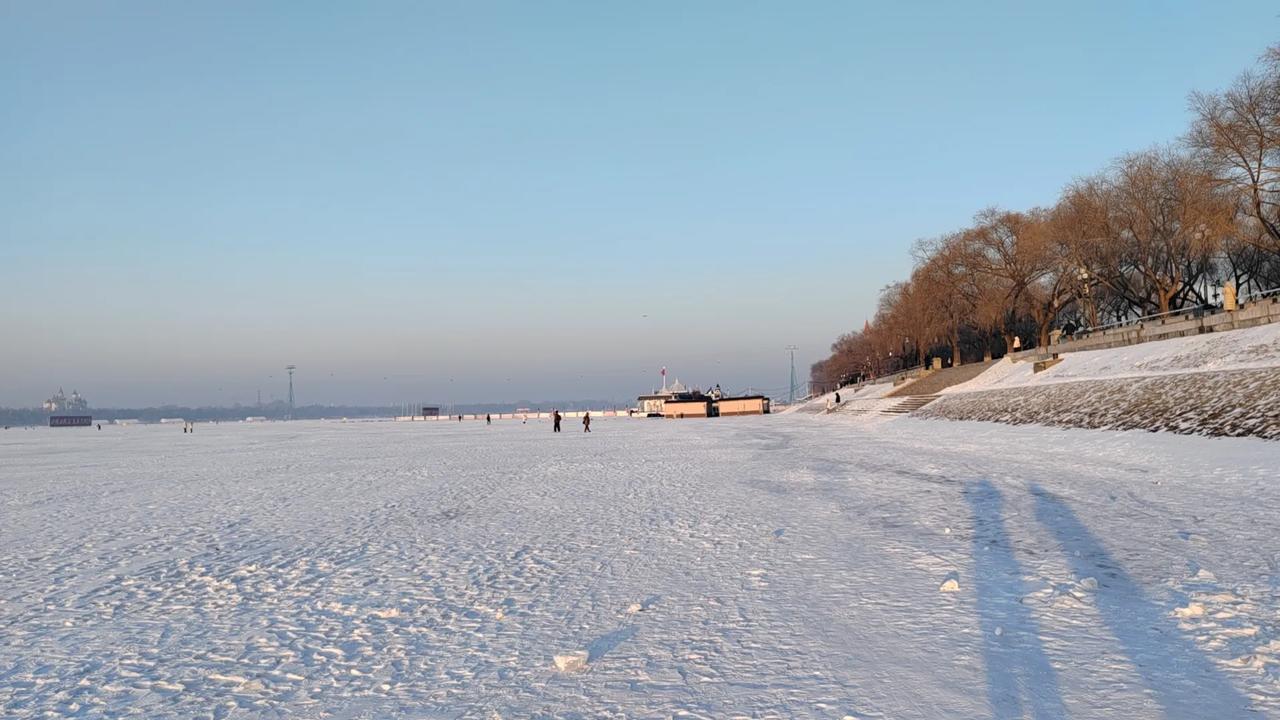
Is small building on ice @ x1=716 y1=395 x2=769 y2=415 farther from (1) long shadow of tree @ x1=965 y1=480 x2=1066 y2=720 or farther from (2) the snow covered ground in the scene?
(1) long shadow of tree @ x1=965 y1=480 x2=1066 y2=720

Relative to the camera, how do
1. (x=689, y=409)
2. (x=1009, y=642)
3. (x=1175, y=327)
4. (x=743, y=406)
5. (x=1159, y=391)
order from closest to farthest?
(x=1009, y=642)
(x=1159, y=391)
(x=1175, y=327)
(x=689, y=409)
(x=743, y=406)

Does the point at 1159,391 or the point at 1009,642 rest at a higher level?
the point at 1159,391

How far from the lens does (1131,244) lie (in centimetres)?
4762

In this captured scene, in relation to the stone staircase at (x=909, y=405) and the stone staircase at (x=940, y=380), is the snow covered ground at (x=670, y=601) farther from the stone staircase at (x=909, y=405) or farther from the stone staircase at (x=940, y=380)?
the stone staircase at (x=940, y=380)

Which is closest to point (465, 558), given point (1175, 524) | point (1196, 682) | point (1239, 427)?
point (1196, 682)

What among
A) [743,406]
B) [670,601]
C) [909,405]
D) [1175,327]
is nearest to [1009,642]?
[670,601]

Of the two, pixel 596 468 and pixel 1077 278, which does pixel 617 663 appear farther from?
pixel 1077 278

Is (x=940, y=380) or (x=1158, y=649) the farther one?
(x=940, y=380)

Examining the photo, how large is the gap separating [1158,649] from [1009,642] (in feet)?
3.23

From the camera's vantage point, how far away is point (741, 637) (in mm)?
6316

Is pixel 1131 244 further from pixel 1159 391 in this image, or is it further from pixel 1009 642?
pixel 1009 642

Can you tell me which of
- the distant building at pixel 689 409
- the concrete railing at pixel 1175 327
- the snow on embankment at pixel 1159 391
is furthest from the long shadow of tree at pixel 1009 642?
the distant building at pixel 689 409

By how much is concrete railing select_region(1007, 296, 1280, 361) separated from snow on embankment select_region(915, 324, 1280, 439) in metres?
1.01

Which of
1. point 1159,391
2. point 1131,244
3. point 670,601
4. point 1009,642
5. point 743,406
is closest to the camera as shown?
point 1009,642
